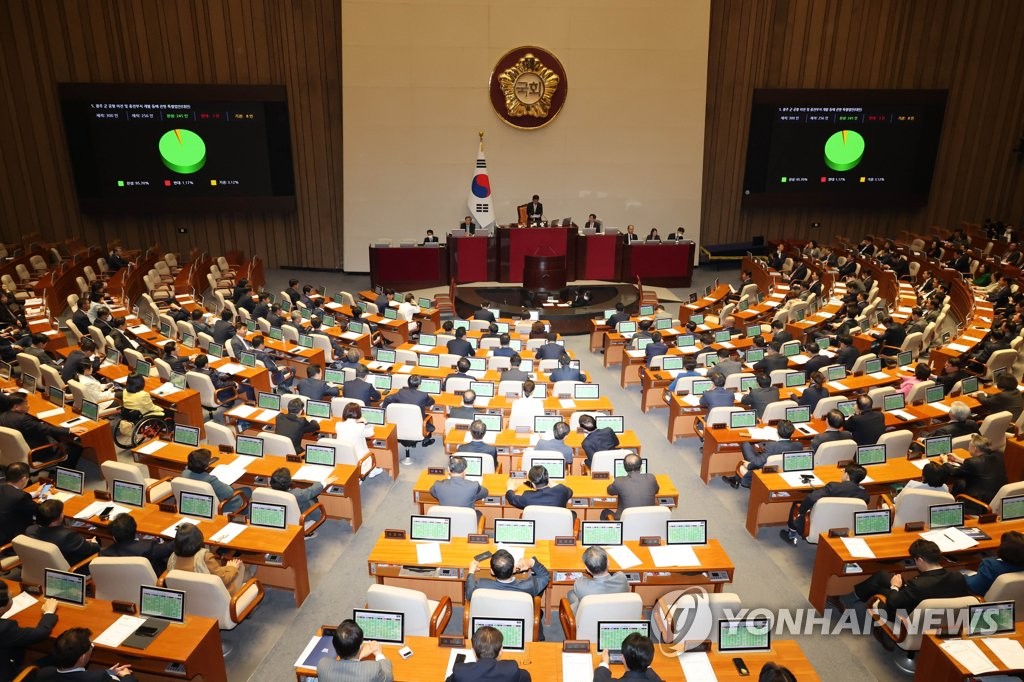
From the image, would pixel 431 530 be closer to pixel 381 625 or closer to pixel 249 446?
pixel 381 625

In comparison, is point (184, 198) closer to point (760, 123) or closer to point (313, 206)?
point (313, 206)

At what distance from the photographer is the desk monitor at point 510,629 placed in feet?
16.0

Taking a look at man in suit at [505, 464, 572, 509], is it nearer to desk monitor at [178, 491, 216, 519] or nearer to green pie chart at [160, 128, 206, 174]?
desk monitor at [178, 491, 216, 519]

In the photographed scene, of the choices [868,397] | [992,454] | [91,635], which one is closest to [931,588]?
[992,454]

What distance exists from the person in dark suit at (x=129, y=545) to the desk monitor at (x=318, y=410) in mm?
3054

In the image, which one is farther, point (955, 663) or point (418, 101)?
point (418, 101)

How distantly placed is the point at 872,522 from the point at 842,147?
58.8 feet

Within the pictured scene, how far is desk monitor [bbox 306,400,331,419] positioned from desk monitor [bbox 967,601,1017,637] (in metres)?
7.19

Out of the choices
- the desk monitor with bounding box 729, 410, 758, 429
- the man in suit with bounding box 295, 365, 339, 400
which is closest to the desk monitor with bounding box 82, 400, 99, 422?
the man in suit with bounding box 295, 365, 339, 400

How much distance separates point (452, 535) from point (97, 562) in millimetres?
3000

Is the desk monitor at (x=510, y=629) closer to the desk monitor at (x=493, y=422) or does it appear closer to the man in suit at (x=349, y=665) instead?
the man in suit at (x=349, y=665)

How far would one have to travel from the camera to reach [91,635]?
16.5ft

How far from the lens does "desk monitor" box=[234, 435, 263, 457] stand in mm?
7895

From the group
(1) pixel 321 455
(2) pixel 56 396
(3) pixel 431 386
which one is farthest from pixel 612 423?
(2) pixel 56 396
